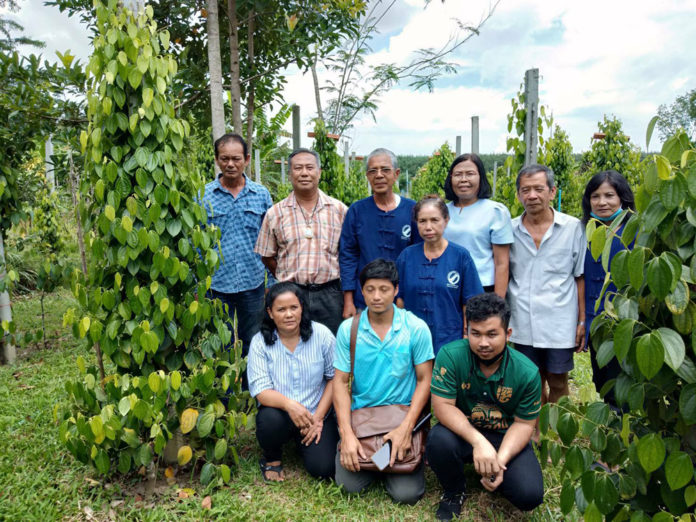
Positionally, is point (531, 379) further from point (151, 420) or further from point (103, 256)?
point (103, 256)

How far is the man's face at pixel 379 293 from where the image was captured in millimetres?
2744

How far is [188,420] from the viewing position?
258cm

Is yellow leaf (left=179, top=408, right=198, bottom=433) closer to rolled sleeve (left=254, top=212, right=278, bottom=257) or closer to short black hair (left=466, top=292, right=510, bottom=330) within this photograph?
rolled sleeve (left=254, top=212, right=278, bottom=257)

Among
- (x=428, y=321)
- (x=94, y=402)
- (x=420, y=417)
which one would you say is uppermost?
(x=428, y=321)

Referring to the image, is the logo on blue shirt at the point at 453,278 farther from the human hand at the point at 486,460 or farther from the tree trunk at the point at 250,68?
the tree trunk at the point at 250,68

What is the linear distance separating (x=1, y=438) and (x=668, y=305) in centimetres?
385

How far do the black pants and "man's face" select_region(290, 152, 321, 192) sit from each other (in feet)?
5.48

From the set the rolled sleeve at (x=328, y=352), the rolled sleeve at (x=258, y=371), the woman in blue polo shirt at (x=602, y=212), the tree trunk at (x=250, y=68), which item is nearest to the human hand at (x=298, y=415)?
the rolled sleeve at (x=258, y=371)

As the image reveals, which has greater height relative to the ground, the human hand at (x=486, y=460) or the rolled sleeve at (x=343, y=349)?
the rolled sleeve at (x=343, y=349)

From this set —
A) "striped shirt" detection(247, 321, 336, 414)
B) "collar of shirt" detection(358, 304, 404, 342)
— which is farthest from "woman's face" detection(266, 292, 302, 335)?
"collar of shirt" detection(358, 304, 404, 342)

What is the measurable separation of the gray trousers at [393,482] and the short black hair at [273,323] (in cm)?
74

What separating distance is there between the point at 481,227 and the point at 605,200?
693 millimetres

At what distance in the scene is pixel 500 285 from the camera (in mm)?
3027

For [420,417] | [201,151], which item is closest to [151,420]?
[420,417]
